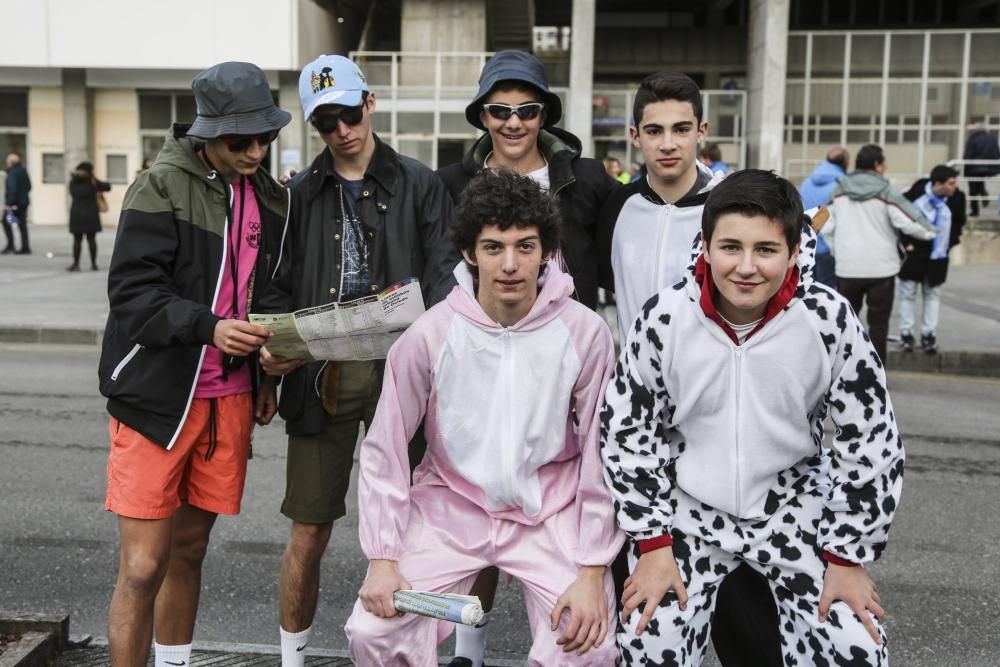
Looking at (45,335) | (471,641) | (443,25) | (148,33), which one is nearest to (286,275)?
(471,641)

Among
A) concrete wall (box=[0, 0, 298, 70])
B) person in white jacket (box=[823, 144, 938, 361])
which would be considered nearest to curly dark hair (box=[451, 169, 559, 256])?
person in white jacket (box=[823, 144, 938, 361])

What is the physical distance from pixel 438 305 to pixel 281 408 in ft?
2.23

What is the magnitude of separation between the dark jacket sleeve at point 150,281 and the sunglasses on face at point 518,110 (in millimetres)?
1228

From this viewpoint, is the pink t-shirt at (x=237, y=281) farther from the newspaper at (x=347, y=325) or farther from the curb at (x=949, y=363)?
the curb at (x=949, y=363)

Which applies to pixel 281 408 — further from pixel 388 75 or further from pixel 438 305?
pixel 388 75

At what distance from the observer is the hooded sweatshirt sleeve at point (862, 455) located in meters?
2.72

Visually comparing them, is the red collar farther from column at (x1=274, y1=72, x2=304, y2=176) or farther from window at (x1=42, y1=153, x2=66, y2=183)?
window at (x1=42, y1=153, x2=66, y2=183)

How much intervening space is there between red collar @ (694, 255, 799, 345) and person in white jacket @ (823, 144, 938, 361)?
7.00 metres

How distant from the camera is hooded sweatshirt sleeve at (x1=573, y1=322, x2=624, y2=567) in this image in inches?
117

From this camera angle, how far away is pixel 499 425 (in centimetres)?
307

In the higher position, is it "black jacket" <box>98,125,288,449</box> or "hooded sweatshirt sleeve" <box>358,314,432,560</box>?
"black jacket" <box>98,125,288,449</box>

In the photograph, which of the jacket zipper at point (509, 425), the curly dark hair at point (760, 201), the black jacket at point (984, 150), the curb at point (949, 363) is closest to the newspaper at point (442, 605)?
the jacket zipper at point (509, 425)

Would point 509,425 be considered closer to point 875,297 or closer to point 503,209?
point 503,209

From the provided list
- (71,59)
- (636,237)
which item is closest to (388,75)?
(71,59)
